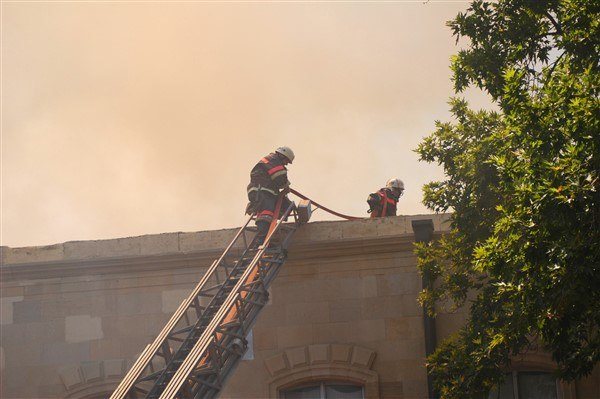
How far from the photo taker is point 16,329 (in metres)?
18.4

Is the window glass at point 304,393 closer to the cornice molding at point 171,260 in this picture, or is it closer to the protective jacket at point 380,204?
the cornice molding at point 171,260

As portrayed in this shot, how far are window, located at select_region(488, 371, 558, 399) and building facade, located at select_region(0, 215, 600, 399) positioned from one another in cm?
2

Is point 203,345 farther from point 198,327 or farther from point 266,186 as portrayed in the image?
point 266,186

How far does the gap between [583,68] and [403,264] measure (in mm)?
5533

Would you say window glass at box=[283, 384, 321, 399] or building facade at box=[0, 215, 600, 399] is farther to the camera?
window glass at box=[283, 384, 321, 399]

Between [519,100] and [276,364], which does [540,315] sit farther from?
[276,364]

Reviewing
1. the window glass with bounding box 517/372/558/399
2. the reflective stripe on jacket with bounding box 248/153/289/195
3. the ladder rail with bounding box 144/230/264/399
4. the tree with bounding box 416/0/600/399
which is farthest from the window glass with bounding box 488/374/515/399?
the reflective stripe on jacket with bounding box 248/153/289/195

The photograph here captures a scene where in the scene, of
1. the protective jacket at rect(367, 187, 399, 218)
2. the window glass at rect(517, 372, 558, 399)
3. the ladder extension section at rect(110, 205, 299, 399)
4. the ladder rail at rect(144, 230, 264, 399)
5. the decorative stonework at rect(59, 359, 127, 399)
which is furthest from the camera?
the protective jacket at rect(367, 187, 399, 218)

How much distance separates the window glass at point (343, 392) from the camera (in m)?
17.2

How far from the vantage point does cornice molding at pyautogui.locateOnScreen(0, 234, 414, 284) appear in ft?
57.4

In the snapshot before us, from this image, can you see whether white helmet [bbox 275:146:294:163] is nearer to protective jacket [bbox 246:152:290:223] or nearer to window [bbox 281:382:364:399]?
protective jacket [bbox 246:152:290:223]

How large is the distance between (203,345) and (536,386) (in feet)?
17.9

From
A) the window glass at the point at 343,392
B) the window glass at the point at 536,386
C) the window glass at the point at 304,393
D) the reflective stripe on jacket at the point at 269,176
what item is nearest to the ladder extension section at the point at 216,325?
the reflective stripe on jacket at the point at 269,176

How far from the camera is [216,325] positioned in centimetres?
1470
